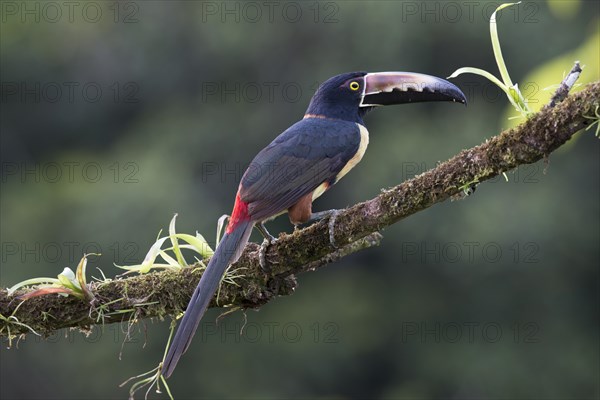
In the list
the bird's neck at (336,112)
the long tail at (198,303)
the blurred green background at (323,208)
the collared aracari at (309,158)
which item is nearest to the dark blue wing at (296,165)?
the collared aracari at (309,158)

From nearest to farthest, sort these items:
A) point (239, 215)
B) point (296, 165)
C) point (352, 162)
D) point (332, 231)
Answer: point (332, 231) < point (239, 215) < point (296, 165) < point (352, 162)

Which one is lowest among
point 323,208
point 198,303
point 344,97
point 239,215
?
point 323,208

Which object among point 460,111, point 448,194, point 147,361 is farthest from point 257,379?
point 448,194

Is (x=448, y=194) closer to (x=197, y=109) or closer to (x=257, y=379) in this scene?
(x=257, y=379)

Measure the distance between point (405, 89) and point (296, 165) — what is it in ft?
2.33

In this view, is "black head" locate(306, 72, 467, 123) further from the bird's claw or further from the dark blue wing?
the bird's claw

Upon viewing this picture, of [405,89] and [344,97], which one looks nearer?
[405,89]

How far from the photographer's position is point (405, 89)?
462 cm

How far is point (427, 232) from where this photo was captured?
14273mm

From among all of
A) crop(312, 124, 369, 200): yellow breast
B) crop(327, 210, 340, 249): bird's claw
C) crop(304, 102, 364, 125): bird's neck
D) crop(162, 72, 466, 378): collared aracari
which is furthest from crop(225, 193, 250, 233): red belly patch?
crop(304, 102, 364, 125): bird's neck

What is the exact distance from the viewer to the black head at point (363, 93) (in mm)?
4594

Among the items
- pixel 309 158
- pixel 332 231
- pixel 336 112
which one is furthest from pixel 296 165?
pixel 332 231

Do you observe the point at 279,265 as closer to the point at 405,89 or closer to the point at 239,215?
the point at 239,215

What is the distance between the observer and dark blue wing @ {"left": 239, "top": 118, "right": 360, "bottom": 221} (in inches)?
162
